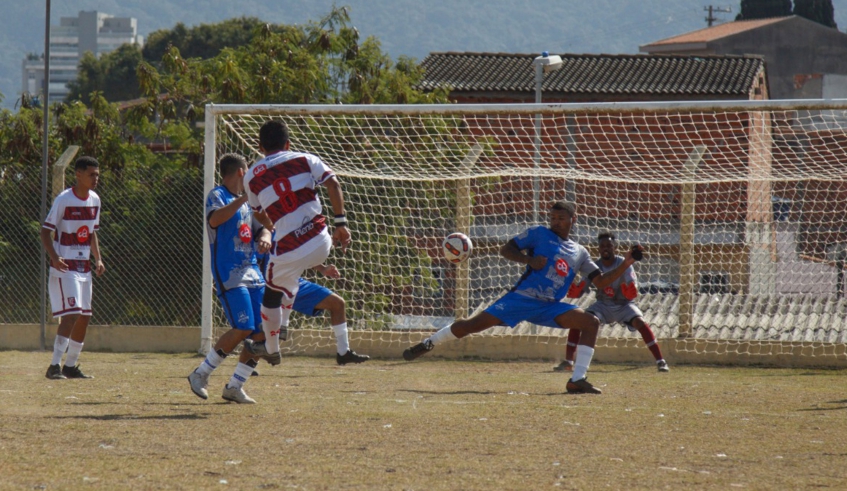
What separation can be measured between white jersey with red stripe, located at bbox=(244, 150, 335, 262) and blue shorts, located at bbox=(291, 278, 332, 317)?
4.90 ft

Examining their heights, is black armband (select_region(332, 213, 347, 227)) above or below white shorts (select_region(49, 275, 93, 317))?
above

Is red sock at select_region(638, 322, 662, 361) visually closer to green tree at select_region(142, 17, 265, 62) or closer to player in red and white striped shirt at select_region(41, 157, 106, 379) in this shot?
player in red and white striped shirt at select_region(41, 157, 106, 379)

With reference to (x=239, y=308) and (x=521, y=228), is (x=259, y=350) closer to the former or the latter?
(x=239, y=308)

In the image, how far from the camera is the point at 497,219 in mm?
14195

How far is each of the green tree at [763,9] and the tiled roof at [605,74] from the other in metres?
48.7

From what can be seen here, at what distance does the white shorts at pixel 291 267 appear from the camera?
22.6ft

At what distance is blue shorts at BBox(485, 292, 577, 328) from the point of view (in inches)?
324

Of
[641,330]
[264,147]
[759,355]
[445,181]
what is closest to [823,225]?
[759,355]

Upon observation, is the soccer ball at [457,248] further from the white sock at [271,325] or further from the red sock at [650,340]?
the white sock at [271,325]

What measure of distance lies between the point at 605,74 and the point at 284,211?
32028 mm

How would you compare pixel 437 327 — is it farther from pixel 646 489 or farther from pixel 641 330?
pixel 646 489

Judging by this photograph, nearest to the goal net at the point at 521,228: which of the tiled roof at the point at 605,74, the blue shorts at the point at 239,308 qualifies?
the blue shorts at the point at 239,308

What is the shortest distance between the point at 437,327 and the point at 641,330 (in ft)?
8.93

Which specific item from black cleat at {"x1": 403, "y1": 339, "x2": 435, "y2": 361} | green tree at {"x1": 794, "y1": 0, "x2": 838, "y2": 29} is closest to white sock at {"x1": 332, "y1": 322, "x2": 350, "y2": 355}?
black cleat at {"x1": 403, "y1": 339, "x2": 435, "y2": 361}
